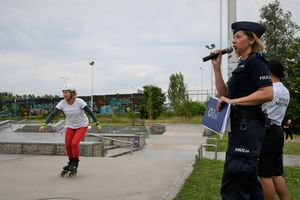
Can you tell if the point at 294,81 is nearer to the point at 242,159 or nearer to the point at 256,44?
the point at 256,44

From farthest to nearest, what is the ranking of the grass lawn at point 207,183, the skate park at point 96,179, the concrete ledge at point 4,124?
the concrete ledge at point 4,124
the skate park at point 96,179
the grass lawn at point 207,183

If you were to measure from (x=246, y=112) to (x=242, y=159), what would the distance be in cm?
39

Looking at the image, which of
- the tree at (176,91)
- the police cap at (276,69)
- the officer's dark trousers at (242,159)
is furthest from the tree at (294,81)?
the officer's dark trousers at (242,159)

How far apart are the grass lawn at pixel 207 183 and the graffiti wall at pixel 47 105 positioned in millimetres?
59556

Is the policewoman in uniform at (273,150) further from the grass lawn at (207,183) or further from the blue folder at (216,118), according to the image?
the grass lawn at (207,183)

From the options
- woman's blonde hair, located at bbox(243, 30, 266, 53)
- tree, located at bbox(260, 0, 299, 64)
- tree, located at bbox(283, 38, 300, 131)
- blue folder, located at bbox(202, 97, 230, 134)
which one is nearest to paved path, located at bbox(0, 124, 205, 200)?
→ blue folder, located at bbox(202, 97, 230, 134)

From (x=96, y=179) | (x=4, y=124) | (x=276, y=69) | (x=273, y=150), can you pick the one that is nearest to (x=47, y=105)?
(x=4, y=124)

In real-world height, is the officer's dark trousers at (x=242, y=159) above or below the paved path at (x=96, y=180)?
above

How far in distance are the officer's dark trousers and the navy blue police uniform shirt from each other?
164mm

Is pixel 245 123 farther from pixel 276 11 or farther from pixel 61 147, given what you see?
pixel 276 11

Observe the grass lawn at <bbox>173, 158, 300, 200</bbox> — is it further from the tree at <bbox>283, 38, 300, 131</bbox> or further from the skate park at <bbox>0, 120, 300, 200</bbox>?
the tree at <bbox>283, 38, 300, 131</bbox>

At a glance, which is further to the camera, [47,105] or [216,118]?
[47,105]

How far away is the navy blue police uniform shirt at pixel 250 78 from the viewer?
376cm

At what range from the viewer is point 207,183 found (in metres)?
7.94
